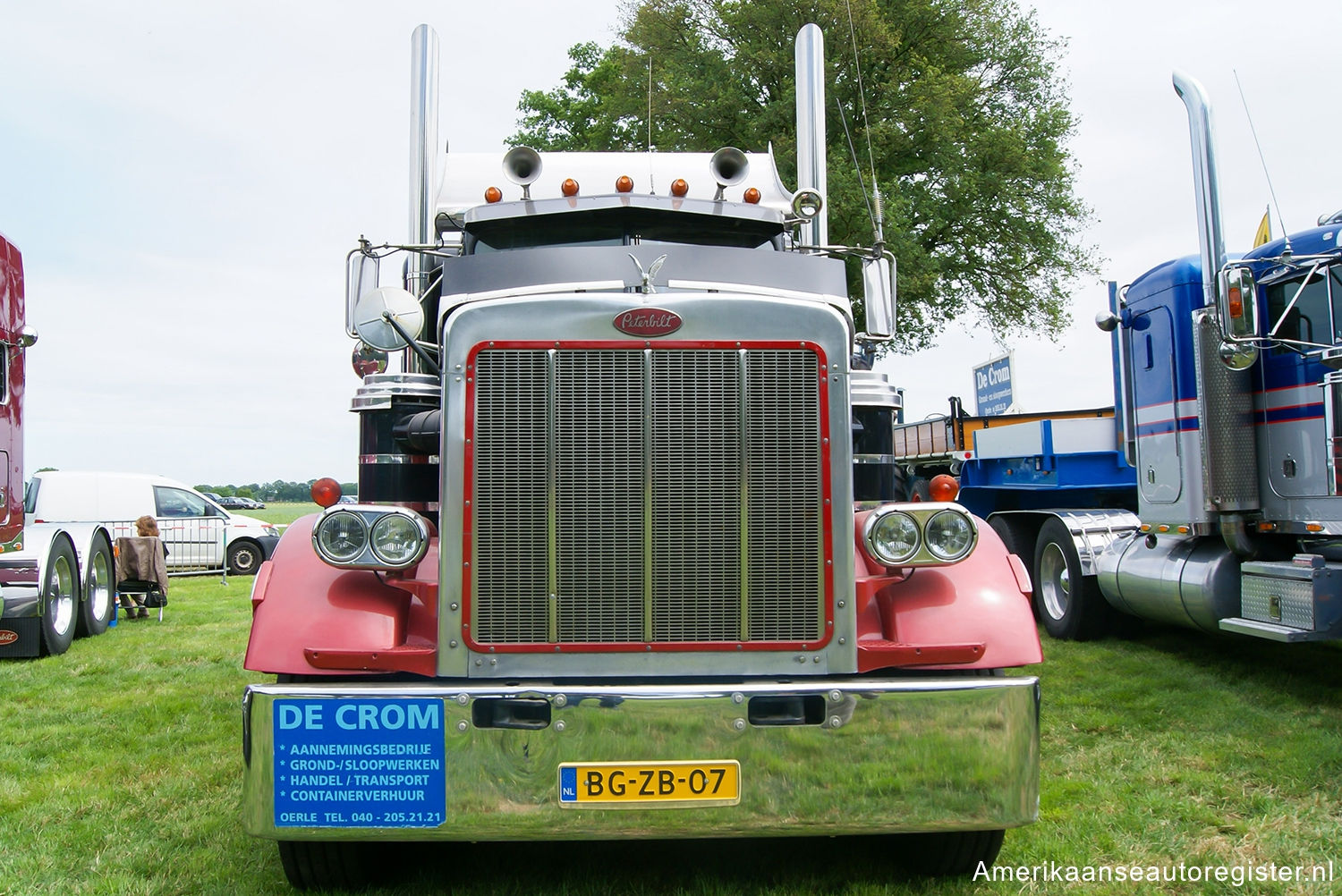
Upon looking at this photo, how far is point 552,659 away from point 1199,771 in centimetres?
341

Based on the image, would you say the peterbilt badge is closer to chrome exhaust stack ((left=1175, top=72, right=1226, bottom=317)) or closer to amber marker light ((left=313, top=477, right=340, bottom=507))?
amber marker light ((left=313, top=477, right=340, bottom=507))

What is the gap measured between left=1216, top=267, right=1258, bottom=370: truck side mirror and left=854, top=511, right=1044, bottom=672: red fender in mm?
3236

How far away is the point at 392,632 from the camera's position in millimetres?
3367

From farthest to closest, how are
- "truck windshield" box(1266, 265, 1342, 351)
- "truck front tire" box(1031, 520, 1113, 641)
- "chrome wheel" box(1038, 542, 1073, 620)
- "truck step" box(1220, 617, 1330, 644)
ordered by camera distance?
"chrome wheel" box(1038, 542, 1073, 620) < "truck front tire" box(1031, 520, 1113, 641) < "truck windshield" box(1266, 265, 1342, 351) < "truck step" box(1220, 617, 1330, 644)

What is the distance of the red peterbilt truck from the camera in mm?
3123

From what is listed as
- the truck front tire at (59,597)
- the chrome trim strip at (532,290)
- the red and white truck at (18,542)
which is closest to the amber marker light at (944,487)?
the chrome trim strip at (532,290)

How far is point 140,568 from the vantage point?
11.9 metres

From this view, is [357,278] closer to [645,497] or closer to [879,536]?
[645,497]

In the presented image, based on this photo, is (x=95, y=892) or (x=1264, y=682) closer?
(x=95, y=892)

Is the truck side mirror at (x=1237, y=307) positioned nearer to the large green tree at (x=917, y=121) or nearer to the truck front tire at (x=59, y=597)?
the truck front tire at (x=59, y=597)

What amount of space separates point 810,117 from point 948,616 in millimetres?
3580

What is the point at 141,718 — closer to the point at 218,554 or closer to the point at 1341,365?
the point at 1341,365

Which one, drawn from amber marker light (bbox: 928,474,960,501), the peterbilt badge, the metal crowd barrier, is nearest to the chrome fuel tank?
amber marker light (bbox: 928,474,960,501)

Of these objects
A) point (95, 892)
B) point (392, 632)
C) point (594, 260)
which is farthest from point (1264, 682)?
point (95, 892)
